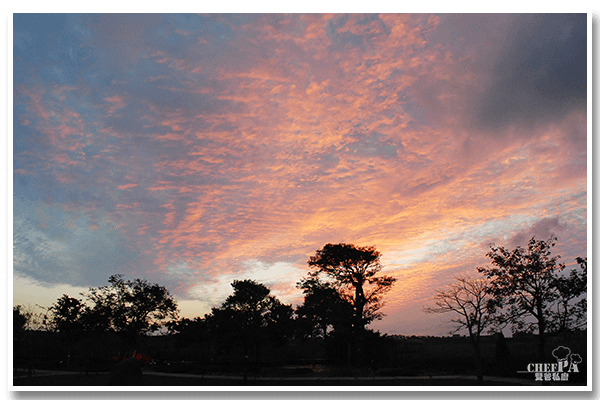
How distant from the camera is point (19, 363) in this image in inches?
1666

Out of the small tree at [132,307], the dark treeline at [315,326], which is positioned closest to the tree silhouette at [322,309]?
the dark treeline at [315,326]

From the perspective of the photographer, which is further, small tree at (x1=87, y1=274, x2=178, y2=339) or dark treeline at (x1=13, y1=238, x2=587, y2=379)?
small tree at (x1=87, y1=274, x2=178, y2=339)

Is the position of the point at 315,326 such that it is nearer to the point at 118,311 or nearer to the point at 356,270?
the point at 356,270

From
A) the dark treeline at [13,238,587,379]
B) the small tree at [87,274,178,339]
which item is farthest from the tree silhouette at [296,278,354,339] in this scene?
the small tree at [87,274,178,339]

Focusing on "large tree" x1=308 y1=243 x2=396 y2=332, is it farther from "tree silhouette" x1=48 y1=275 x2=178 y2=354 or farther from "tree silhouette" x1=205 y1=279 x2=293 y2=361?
"tree silhouette" x1=48 y1=275 x2=178 y2=354

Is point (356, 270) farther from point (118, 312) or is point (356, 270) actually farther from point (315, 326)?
point (118, 312)

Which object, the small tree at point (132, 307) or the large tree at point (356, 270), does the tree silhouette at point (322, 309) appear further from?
the small tree at point (132, 307)

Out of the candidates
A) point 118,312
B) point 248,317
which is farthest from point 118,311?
point 248,317

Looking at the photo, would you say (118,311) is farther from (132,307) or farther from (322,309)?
(322,309)

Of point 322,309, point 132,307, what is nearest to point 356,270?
point 322,309

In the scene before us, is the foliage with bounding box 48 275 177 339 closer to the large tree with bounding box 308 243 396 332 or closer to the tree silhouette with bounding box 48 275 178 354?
the tree silhouette with bounding box 48 275 178 354

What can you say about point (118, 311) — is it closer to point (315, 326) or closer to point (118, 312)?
point (118, 312)
